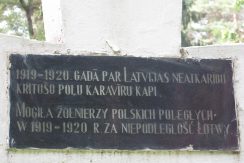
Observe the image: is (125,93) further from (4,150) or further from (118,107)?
(4,150)

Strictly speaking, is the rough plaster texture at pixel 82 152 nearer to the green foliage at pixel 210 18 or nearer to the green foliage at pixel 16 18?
the green foliage at pixel 16 18

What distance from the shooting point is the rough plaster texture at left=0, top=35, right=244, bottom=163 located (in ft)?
15.3

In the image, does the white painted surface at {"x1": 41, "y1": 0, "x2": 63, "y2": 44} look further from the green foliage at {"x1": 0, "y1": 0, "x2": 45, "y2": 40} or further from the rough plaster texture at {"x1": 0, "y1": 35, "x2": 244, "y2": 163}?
the green foliage at {"x1": 0, "y1": 0, "x2": 45, "y2": 40}

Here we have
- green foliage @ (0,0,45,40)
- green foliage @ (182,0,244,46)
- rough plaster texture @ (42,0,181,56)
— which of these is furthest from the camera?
green foliage @ (182,0,244,46)

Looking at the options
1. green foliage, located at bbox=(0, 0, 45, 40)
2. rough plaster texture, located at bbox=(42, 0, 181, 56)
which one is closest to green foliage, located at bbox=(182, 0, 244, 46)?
green foliage, located at bbox=(0, 0, 45, 40)

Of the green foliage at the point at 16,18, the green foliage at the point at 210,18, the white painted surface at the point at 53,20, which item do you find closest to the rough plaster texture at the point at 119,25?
the white painted surface at the point at 53,20

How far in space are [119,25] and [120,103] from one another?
2.33 ft

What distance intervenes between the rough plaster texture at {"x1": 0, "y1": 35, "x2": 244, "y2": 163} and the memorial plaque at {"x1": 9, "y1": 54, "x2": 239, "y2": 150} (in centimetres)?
5

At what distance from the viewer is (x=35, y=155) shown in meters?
4.68

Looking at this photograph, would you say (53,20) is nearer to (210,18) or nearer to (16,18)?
(16,18)

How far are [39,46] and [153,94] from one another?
999 millimetres

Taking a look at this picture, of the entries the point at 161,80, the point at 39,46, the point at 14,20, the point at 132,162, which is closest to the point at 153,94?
the point at 161,80

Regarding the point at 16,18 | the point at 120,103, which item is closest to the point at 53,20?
the point at 120,103

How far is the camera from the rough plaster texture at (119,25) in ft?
16.5
